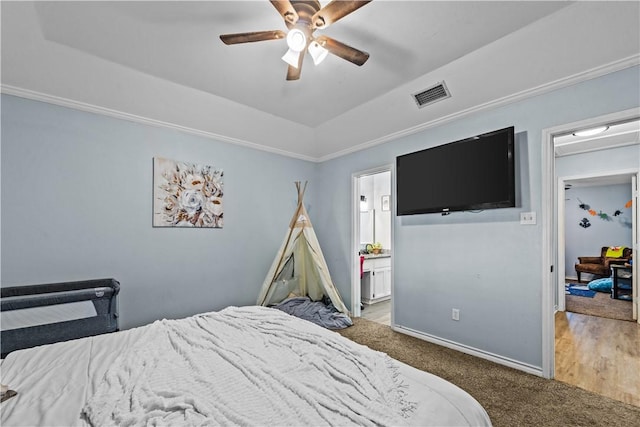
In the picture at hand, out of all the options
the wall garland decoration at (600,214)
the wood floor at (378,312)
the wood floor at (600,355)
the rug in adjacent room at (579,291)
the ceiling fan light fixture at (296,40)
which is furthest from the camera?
the wall garland decoration at (600,214)

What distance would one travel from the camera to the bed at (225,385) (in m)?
1.00

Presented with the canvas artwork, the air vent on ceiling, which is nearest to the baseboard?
the air vent on ceiling

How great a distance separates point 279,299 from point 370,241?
233 cm

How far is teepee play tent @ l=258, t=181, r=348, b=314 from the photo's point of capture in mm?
3725

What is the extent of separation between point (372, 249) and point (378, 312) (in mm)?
1202

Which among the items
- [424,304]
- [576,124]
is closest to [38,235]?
[424,304]

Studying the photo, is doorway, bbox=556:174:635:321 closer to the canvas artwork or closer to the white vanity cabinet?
the white vanity cabinet

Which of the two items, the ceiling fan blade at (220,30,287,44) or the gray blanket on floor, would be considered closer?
the ceiling fan blade at (220,30,287,44)

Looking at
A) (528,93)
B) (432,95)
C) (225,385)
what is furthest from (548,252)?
(225,385)

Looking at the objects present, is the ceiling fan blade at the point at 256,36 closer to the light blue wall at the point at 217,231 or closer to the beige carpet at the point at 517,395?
the light blue wall at the point at 217,231

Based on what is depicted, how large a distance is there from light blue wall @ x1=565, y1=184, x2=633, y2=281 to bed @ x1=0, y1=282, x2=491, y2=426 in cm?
807

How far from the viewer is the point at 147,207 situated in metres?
3.12

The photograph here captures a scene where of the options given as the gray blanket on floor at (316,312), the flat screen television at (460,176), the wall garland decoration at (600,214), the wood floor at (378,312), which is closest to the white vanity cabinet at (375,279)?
the wood floor at (378,312)

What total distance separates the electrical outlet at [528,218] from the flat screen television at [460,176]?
0.52ft
